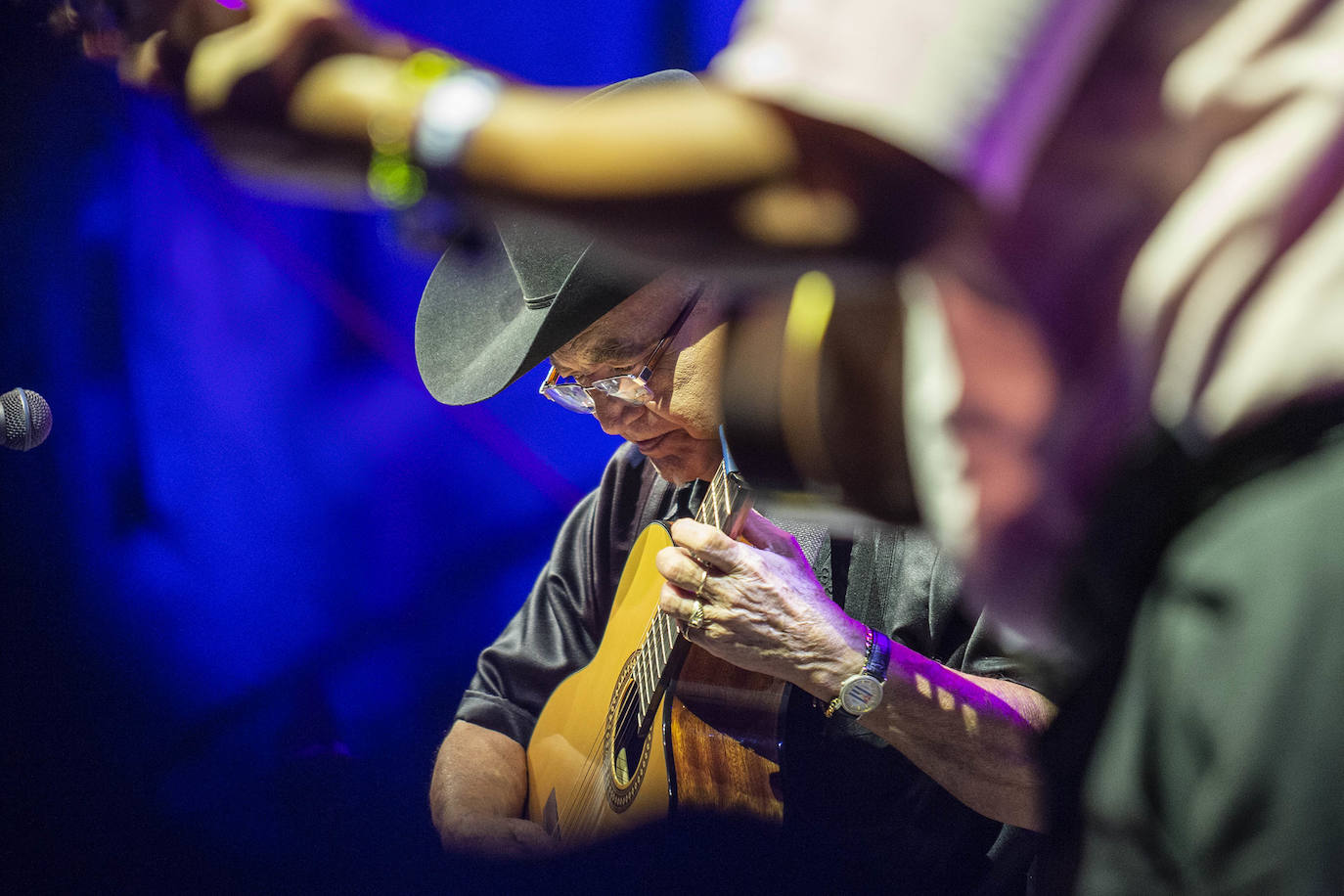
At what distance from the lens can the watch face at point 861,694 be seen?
1453 mm

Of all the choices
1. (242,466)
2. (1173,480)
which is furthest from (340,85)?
(242,466)

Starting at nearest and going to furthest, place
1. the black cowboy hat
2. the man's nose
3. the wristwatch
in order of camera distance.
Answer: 1. the wristwatch
2. the black cowboy hat
3. the man's nose

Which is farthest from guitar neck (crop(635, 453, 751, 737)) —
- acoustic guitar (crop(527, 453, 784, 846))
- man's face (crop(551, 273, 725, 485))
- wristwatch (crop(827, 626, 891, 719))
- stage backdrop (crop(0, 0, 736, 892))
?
stage backdrop (crop(0, 0, 736, 892))

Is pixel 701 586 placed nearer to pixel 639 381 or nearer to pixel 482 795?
pixel 639 381

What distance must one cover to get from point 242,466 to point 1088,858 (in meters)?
3.07

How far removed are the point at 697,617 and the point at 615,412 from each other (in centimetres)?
48

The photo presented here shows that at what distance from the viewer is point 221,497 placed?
10.4 ft

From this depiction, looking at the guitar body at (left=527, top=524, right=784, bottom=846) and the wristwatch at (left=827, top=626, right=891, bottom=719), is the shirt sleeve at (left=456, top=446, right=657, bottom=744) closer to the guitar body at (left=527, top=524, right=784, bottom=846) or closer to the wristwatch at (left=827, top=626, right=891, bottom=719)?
the guitar body at (left=527, top=524, right=784, bottom=846)

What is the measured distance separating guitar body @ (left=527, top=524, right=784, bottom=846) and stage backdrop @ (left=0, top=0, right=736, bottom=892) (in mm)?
1001

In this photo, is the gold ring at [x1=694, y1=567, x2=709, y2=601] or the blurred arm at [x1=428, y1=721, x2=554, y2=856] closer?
the gold ring at [x1=694, y1=567, x2=709, y2=601]

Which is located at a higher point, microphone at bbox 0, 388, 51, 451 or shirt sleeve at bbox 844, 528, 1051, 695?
microphone at bbox 0, 388, 51, 451

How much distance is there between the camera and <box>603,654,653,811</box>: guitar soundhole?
1.65 m

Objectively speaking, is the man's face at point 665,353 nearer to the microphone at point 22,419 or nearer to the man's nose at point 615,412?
the man's nose at point 615,412

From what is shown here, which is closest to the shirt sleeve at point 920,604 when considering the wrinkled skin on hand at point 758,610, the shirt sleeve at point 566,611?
the wrinkled skin on hand at point 758,610
